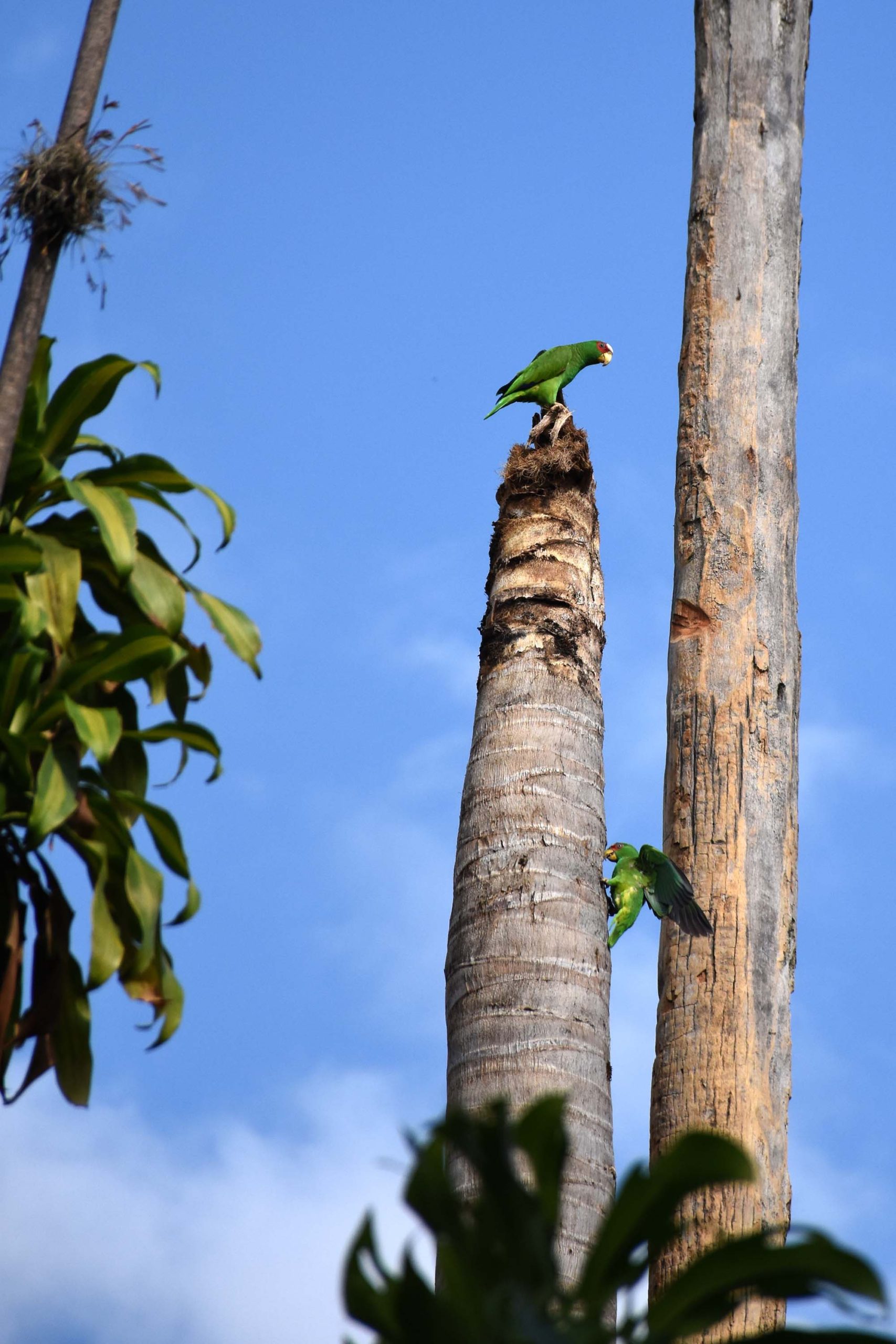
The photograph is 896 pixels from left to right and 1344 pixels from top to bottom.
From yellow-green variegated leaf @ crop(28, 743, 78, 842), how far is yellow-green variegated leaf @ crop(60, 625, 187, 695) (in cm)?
18

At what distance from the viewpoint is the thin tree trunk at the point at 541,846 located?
397 centimetres

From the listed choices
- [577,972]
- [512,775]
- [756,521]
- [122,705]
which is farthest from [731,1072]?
[122,705]

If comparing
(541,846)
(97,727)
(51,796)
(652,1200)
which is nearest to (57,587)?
(97,727)

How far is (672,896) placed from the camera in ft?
16.7

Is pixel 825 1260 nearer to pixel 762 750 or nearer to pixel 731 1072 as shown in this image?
pixel 731 1072

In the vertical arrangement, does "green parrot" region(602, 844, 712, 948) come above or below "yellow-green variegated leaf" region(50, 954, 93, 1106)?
above

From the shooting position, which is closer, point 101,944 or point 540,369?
point 101,944

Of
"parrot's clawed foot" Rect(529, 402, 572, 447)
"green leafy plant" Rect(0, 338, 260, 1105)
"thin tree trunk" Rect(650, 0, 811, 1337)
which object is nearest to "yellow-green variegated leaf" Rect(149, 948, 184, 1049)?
"green leafy plant" Rect(0, 338, 260, 1105)

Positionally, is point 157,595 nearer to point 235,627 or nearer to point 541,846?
point 235,627

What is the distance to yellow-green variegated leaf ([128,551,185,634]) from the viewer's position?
3.18m

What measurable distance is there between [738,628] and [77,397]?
289cm

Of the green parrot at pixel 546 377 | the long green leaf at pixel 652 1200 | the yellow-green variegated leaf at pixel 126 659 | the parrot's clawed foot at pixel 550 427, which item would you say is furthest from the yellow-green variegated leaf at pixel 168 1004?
the green parrot at pixel 546 377

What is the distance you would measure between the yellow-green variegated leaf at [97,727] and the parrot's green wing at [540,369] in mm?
4930

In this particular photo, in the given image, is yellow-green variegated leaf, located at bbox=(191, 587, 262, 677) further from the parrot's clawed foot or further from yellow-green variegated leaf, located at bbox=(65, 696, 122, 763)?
the parrot's clawed foot
